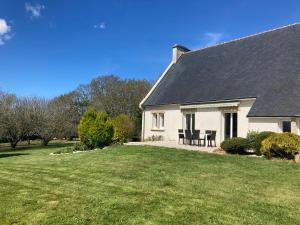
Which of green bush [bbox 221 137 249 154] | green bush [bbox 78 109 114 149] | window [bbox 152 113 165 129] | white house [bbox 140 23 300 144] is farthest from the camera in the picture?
window [bbox 152 113 165 129]

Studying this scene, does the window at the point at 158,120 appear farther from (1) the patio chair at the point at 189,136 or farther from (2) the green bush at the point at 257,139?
(2) the green bush at the point at 257,139

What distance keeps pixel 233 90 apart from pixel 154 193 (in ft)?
49.4

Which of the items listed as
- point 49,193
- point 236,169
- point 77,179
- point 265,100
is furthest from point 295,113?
point 49,193

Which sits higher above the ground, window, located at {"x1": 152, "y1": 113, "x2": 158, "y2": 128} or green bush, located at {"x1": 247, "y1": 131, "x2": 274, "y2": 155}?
window, located at {"x1": 152, "y1": 113, "x2": 158, "y2": 128}

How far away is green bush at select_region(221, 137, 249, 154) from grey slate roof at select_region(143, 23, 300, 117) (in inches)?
78.5

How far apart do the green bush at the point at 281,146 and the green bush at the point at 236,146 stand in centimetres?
165

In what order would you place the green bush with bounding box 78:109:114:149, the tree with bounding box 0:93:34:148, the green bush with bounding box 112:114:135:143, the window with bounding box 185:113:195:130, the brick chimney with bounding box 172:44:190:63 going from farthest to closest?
the tree with bounding box 0:93:34:148, the brick chimney with bounding box 172:44:190:63, the green bush with bounding box 112:114:135:143, the window with bounding box 185:113:195:130, the green bush with bounding box 78:109:114:149

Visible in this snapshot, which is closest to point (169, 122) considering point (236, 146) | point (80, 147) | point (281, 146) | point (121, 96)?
point (80, 147)

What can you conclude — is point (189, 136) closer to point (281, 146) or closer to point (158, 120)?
point (158, 120)

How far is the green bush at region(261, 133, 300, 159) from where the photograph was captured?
14.9m

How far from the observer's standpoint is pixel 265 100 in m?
18.9

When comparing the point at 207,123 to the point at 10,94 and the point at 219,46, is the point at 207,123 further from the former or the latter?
the point at 10,94

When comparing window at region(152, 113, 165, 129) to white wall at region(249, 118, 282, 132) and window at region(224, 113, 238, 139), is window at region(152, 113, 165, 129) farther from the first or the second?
white wall at region(249, 118, 282, 132)

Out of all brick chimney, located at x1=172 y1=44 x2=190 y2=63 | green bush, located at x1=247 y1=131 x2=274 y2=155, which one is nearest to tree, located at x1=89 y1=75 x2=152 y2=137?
brick chimney, located at x1=172 y1=44 x2=190 y2=63
